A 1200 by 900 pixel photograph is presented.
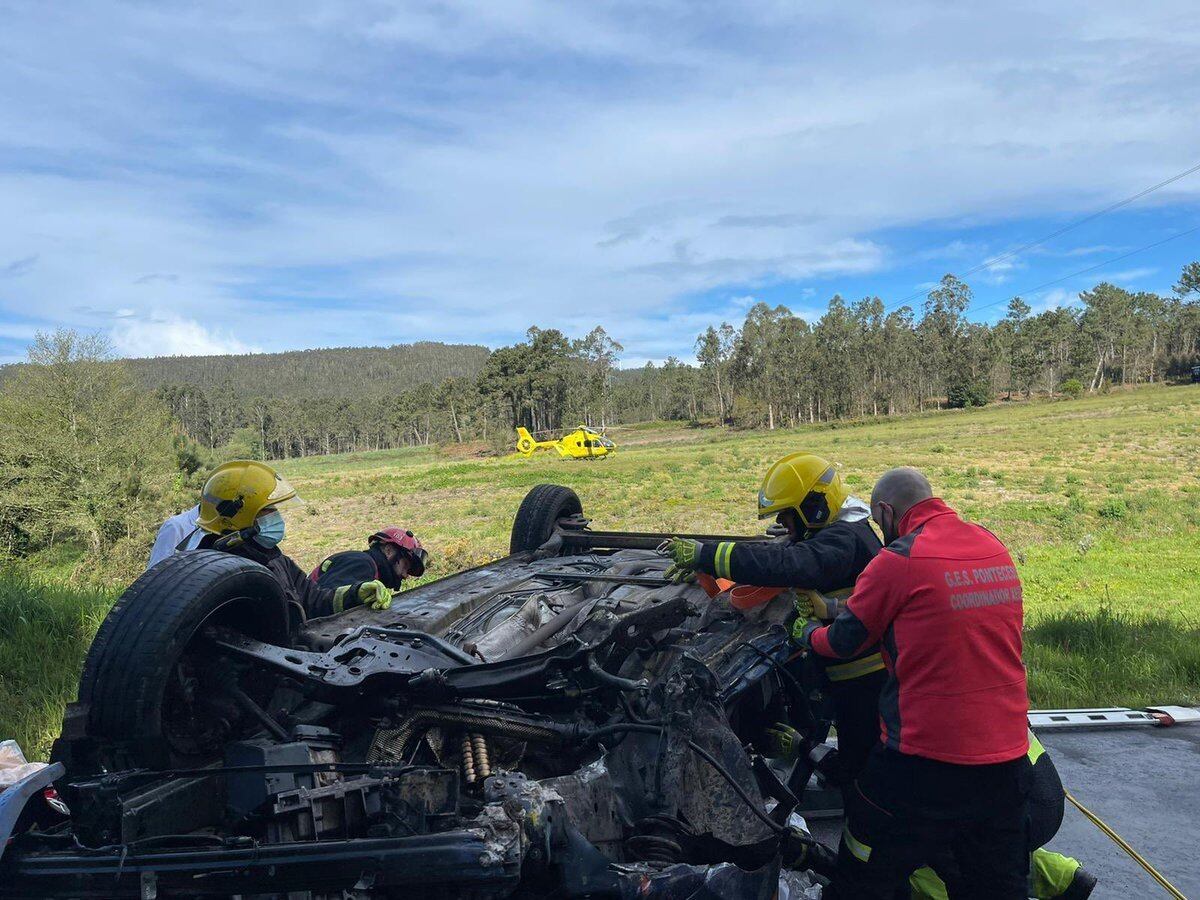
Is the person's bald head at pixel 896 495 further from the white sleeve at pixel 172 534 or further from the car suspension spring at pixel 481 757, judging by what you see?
the white sleeve at pixel 172 534

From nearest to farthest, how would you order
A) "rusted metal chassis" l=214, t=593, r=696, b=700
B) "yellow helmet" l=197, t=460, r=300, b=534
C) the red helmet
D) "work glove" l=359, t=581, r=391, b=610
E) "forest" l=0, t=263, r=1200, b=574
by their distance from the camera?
"rusted metal chassis" l=214, t=593, r=696, b=700
"yellow helmet" l=197, t=460, r=300, b=534
"work glove" l=359, t=581, r=391, b=610
the red helmet
"forest" l=0, t=263, r=1200, b=574

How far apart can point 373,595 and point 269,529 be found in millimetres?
651

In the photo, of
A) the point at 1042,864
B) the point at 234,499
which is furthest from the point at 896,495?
the point at 234,499

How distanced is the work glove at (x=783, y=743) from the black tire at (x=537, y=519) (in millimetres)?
2853

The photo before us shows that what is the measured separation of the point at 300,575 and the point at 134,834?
8.36ft

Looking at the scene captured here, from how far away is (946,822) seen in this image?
3.02 m

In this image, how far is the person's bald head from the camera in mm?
3348

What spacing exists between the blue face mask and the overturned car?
30.4 inches

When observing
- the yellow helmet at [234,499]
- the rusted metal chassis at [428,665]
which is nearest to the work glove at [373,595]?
the yellow helmet at [234,499]

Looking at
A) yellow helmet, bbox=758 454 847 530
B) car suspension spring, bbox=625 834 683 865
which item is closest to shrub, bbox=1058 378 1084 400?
yellow helmet, bbox=758 454 847 530

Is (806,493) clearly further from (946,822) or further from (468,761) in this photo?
(468,761)

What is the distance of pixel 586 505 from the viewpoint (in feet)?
79.2

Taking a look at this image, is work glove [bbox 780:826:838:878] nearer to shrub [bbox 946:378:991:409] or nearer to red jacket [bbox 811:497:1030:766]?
red jacket [bbox 811:497:1030:766]

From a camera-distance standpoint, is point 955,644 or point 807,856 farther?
point 807,856
